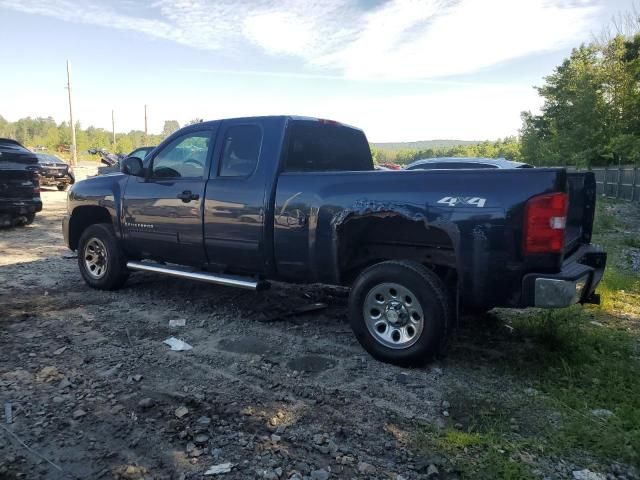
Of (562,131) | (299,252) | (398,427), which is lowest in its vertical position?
(398,427)

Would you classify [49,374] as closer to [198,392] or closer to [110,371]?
[110,371]

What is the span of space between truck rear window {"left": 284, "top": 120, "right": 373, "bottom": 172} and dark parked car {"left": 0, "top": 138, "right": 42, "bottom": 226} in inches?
314

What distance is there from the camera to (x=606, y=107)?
133ft

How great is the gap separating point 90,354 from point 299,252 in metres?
1.92

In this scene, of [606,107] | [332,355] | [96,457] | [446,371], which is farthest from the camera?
[606,107]

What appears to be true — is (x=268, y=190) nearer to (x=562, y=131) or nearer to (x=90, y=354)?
(x=90, y=354)

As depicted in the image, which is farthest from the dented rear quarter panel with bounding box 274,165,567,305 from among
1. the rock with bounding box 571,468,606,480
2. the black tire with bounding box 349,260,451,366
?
the rock with bounding box 571,468,606,480

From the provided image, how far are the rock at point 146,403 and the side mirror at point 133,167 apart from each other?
2.94 meters

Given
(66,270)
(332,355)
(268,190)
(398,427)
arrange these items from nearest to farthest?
(398,427), (332,355), (268,190), (66,270)

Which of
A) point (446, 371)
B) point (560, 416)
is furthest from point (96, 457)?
point (560, 416)

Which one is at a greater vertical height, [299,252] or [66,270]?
[299,252]

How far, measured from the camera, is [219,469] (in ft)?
8.51

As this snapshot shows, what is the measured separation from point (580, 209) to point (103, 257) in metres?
5.20

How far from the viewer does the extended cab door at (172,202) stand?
5062mm
